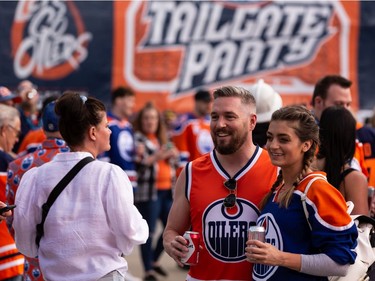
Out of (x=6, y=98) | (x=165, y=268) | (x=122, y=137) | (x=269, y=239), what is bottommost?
(x=165, y=268)

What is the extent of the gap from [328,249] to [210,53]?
10.7 meters

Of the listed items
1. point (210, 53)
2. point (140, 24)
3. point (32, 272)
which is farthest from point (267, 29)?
point (32, 272)

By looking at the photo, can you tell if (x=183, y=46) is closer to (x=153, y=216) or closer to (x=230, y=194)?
(x=153, y=216)

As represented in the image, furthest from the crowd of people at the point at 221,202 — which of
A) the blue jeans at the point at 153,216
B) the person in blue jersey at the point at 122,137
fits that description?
the blue jeans at the point at 153,216

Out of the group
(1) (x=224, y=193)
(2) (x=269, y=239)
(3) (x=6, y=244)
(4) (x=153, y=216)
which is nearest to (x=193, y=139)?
(4) (x=153, y=216)

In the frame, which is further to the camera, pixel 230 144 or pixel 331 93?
pixel 331 93

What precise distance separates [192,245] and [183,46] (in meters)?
10.2

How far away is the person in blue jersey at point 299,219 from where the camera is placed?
4.11 m

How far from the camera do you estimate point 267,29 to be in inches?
580

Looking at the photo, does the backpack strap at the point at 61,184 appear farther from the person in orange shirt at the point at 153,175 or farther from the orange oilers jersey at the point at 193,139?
the orange oilers jersey at the point at 193,139

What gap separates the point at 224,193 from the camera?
4617 mm

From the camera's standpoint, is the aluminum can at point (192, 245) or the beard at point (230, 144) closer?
the aluminum can at point (192, 245)

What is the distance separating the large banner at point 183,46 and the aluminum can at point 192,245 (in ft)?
31.8

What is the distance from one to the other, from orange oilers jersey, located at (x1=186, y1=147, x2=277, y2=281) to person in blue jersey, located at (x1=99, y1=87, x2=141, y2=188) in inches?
181
